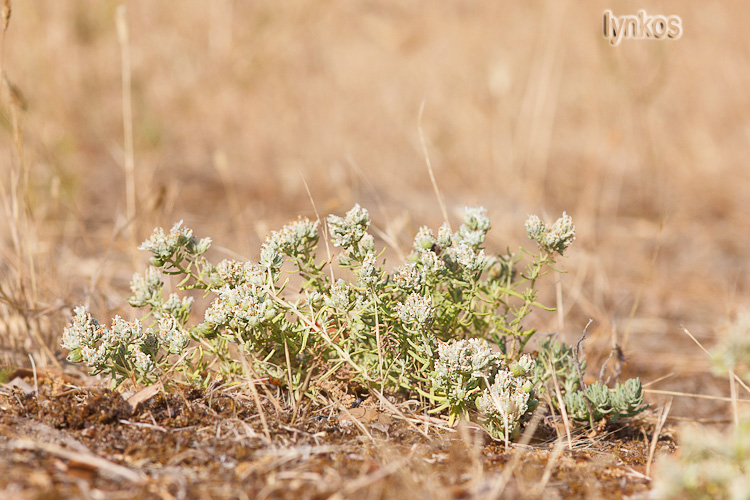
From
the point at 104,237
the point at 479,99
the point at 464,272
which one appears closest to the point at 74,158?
the point at 104,237

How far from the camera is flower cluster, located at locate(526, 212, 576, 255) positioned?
1.79 meters

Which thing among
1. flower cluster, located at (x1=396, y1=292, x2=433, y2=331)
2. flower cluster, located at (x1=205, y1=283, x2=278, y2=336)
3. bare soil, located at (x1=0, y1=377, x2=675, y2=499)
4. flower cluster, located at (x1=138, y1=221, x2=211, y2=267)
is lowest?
bare soil, located at (x1=0, y1=377, x2=675, y2=499)

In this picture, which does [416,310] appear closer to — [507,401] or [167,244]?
[507,401]

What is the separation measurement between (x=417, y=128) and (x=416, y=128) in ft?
7.74

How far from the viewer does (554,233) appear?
1799mm

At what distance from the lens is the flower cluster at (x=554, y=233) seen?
1.79m

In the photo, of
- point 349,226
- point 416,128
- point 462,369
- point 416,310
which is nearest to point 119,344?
point 349,226

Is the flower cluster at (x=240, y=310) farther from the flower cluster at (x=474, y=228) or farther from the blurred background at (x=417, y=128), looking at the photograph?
the blurred background at (x=417, y=128)

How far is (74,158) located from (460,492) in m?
5.05

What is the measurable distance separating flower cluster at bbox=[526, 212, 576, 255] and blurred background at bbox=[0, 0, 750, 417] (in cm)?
179

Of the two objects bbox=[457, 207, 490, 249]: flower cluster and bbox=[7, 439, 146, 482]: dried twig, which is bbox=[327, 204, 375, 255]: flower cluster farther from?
bbox=[7, 439, 146, 482]: dried twig

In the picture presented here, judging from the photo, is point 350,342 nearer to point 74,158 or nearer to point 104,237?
point 104,237

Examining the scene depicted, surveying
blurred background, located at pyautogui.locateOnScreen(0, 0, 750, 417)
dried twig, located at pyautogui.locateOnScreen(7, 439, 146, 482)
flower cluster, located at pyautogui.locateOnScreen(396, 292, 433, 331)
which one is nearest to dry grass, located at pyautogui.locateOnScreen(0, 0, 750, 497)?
blurred background, located at pyautogui.locateOnScreen(0, 0, 750, 417)

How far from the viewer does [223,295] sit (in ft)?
5.71
